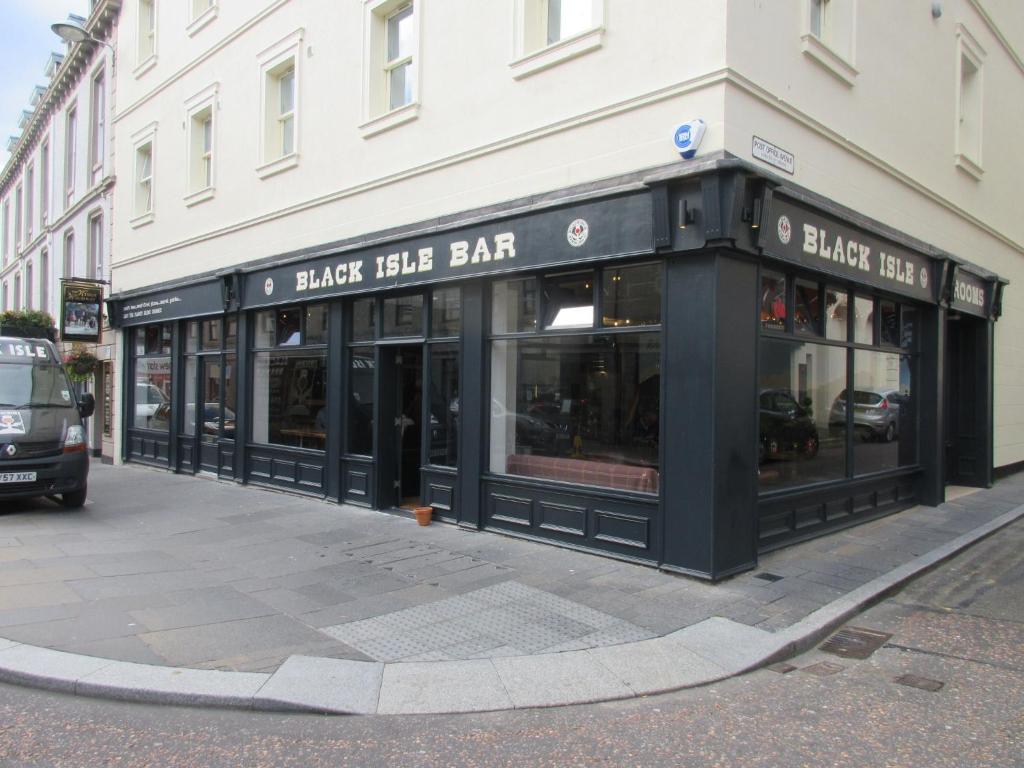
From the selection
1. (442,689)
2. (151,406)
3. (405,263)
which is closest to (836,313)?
(405,263)

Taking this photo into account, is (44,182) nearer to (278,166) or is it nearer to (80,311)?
(80,311)

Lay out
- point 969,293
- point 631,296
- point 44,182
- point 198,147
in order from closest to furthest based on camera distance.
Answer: point 631,296 → point 969,293 → point 198,147 → point 44,182

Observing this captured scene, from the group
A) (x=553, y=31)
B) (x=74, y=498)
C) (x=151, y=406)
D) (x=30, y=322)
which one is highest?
(x=553, y=31)

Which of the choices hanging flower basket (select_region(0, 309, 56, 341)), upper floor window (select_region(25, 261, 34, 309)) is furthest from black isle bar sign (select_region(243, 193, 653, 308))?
upper floor window (select_region(25, 261, 34, 309))

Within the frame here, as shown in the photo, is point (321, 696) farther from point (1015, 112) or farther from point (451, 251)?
point (1015, 112)

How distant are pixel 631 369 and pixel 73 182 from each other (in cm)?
1875

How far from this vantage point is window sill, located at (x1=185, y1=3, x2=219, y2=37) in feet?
42.6

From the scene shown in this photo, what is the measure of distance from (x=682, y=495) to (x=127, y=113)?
1517cm

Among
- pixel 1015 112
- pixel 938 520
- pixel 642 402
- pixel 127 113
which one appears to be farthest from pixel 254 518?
pixel 1015 112

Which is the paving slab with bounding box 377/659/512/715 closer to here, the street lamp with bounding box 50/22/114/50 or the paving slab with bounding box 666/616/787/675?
the paving slab with bounding box 666/616/787/675

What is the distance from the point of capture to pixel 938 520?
9.30 m

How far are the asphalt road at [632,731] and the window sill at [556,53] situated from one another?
18.9 ft

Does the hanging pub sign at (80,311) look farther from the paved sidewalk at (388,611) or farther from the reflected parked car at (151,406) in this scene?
the paved sidewalk at (388,611)

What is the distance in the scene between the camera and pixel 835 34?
7.94 meters
